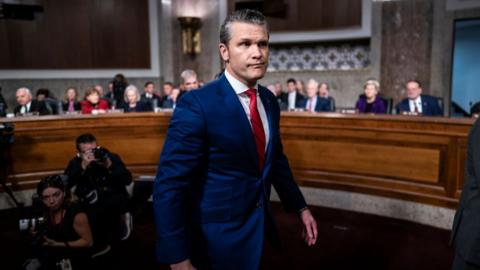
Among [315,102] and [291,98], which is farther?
[291,98]

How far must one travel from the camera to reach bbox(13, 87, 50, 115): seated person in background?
5.64m

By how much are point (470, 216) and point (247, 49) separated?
3.13 feet

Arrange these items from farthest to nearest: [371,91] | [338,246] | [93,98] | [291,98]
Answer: [291,98], [93,98], [371,91], [338,246]

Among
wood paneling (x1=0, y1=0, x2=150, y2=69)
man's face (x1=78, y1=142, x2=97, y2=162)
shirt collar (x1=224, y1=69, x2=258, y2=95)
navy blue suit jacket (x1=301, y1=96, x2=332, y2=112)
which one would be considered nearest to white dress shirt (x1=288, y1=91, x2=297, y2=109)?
navy blue suit jacket (x1=301, y1=96, x2=332, y2=112)

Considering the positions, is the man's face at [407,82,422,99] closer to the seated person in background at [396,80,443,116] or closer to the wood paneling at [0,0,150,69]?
the seated person in background at [396,80,443,116]

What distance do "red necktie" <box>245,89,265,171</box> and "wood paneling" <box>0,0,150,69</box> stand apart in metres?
7.34

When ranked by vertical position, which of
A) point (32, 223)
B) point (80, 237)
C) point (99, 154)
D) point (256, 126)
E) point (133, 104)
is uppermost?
point (256, 126)

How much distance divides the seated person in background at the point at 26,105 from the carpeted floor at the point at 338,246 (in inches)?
80.9

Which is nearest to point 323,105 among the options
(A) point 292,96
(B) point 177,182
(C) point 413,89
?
(C) point 413,89

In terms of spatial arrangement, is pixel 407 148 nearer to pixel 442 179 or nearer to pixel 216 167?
pixel 442 179

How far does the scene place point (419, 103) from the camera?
514 cm

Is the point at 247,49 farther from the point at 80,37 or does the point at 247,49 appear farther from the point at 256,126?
the point at 80,37

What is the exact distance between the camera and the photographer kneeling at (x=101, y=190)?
2848 millimetres

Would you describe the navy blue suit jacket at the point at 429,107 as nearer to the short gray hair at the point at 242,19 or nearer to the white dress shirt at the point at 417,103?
the white dress shirt at the point at 417,103
